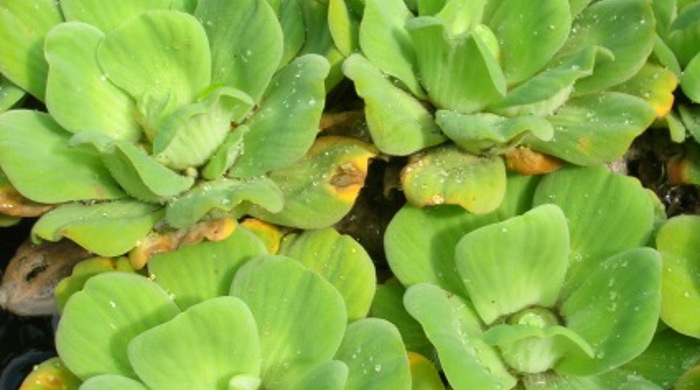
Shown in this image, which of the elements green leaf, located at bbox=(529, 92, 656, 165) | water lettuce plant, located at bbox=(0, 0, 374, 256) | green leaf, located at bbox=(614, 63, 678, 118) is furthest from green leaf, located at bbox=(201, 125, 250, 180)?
green leaf, located at bbox=(614, 63, 678, 118)

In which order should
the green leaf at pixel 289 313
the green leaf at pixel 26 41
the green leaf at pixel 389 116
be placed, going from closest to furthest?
1. the green leaf at pixel 289 313
2. the green leaf at pixel 389 116
3. the green leaf at pixel 26 41

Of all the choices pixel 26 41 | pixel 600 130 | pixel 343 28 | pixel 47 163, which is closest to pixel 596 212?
pixel 600 130

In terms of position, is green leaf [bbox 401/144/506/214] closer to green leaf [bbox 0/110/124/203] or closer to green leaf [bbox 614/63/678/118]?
green leaf [bbox 614/63/678/118]

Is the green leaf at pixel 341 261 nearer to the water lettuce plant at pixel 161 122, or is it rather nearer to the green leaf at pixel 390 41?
the water lettuce plant at pixel 161 122

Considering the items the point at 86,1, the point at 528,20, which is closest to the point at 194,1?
the point at 86,1

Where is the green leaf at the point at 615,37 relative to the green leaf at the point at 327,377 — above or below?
above

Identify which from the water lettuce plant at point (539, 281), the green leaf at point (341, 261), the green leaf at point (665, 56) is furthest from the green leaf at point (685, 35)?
the green leaf at point (341, 261)

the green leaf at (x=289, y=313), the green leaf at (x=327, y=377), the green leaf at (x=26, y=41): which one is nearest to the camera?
the green leaf at (x=327, y=377)
